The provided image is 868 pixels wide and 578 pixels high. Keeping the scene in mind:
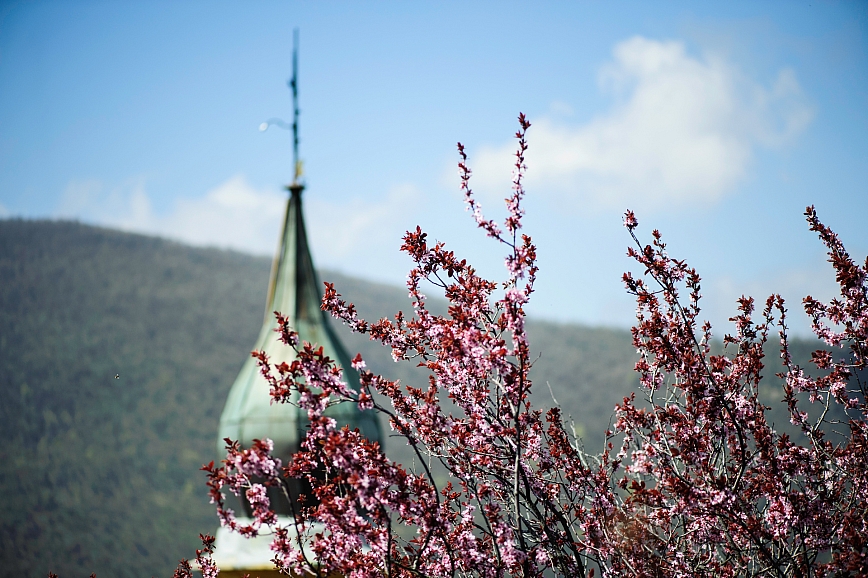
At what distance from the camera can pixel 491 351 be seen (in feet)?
13.1

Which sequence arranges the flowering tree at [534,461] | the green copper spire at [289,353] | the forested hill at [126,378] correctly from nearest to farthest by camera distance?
the flowering tree at [534,461], the green copper spire at [289,353], the forested hill at [126,378]

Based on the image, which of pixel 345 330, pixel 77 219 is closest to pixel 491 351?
pixel 345 330

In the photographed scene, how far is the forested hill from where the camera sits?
99.4 feet

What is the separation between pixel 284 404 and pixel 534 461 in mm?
3188

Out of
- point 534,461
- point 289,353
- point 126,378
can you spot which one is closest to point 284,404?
point 289,353

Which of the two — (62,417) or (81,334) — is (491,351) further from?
(81,334)

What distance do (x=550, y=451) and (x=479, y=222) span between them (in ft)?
5.01

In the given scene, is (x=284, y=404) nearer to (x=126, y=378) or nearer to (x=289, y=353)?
(x=289, y=353)

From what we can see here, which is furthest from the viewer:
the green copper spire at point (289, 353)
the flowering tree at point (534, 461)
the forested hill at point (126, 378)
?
the forested hill at point (126, 378)

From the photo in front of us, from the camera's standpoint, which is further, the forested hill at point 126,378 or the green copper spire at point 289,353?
the forested hill at point 126,378

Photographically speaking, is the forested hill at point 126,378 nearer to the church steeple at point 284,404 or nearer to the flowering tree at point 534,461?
the church steeple at point 284,404

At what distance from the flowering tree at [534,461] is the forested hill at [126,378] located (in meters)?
26.6

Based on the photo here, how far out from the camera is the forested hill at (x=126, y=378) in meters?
30.3

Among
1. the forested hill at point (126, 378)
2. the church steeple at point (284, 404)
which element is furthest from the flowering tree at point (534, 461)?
the forested hill at point (126, 378)
